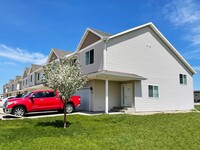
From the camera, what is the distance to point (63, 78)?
33.5 ft

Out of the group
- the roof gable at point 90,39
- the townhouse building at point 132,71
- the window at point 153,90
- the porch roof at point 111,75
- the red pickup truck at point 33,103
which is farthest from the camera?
the window at point 153,90

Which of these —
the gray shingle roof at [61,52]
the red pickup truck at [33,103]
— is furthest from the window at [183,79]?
the gray shingle roof at [61,52]

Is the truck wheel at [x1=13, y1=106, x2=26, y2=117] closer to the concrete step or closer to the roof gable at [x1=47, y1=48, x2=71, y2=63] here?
the concrete step

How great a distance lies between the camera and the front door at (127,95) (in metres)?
18.9

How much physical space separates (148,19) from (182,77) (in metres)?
8.10

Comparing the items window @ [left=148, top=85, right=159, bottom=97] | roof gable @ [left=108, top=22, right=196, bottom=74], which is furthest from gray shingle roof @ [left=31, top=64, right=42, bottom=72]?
window @ [left=148, top=85, right=159, bottom=97]

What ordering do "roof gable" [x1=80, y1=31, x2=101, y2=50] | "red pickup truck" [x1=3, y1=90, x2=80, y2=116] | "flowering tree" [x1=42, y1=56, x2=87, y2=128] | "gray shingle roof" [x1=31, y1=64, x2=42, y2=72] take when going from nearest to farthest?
"flowering tree" [x1=42, y1=56, x2=87, y2=128], "red pickup truck" [x1=3, y1=90, x2=80, y2=116], "roof gable" [x1=80, y1=31, x2=101, y2=50], "gray shingle roof" [x1=31, y1=64, x2=42, y2=72]

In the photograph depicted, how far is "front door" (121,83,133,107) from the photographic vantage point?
18.9m

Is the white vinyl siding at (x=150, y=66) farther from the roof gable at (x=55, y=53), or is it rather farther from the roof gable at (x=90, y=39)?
the roof gable at (x=55, y=53)

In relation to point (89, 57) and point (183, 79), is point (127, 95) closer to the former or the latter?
point (89, 57)

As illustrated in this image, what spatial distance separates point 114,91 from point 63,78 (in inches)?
385

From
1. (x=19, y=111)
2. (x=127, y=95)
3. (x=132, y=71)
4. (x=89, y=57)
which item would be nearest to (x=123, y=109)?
(x=127, y=95)

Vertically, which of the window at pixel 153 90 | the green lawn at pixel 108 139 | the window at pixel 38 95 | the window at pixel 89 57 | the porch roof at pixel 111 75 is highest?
the window at pixel 89 57

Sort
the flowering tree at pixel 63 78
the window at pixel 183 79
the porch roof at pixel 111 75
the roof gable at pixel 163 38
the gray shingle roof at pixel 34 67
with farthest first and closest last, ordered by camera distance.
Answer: the gray shingle roof at pixel 34 67 → the window at pixel 183 79 → the roof gable at pixel 163 38 → the porch roof at pixel 111 75 → the flowering tree at pixel 63 78
